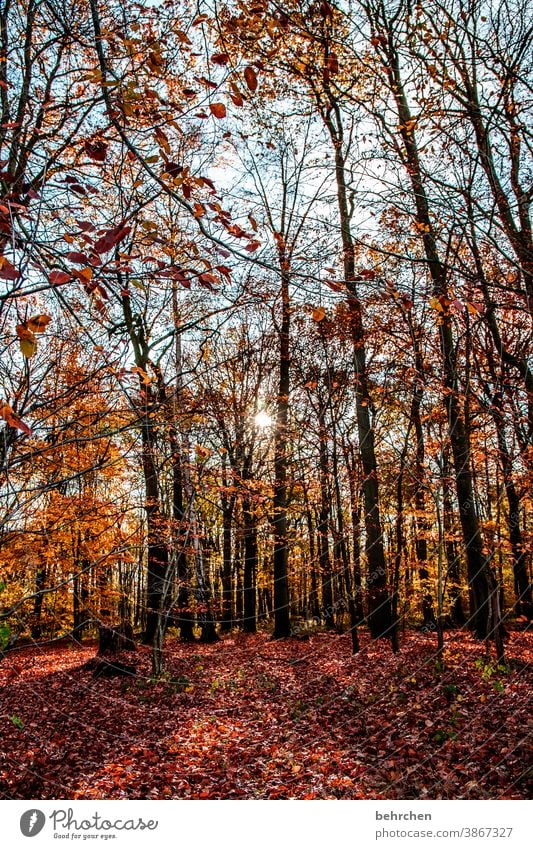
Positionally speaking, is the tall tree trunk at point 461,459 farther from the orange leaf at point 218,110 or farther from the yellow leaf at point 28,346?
the yellow leaf at point 28,346

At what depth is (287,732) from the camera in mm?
3457

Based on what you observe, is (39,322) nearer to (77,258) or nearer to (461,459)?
(77,258)

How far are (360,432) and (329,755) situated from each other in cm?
466

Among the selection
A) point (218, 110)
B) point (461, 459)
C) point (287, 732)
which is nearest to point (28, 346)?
point (218, 110)

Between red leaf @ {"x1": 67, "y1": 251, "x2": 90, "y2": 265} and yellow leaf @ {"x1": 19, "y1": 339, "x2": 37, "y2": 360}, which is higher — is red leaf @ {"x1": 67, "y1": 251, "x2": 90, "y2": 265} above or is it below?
above

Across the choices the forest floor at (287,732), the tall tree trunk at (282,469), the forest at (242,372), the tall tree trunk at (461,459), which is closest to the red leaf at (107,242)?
the forest at (242,372)

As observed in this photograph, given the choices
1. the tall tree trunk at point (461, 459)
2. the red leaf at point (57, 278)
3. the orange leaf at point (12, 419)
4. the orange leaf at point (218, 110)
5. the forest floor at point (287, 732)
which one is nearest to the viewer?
the orange leaf at point (12, 419)

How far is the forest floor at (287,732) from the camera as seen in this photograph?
2.55 metres

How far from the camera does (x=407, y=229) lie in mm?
3658

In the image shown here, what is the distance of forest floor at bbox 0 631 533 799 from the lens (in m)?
2.55

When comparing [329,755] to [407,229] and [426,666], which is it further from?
[407,229]

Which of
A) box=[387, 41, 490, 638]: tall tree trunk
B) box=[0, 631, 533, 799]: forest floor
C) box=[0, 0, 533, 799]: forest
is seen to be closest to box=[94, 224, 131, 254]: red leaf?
box=[0, 0, 533, 799]: forest

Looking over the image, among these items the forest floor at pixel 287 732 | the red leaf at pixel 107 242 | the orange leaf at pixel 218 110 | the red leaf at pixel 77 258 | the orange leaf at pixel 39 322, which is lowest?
the forest floor at pixel 287 732

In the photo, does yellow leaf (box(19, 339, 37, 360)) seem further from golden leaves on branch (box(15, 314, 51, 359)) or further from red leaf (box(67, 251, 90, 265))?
red leaf (box(67, 251, 90, 265))
